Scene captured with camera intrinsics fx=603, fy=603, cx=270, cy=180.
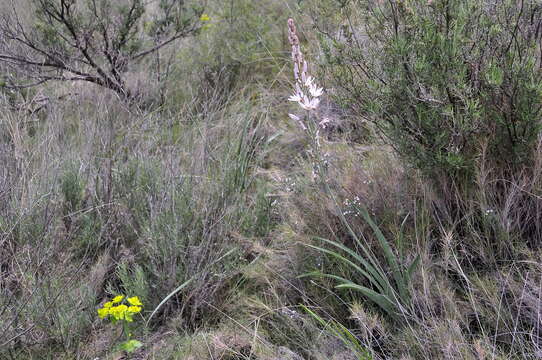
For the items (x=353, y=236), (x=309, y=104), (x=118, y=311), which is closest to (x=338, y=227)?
(x=353, y=236)

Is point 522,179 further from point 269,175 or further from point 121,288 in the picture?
point 121,288

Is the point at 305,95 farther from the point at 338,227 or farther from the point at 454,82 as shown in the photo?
the point at 338,227

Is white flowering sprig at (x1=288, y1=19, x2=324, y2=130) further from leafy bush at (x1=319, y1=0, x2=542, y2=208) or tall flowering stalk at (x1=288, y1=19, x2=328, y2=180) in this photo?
leafy bush at (x1=319, y1=0, x2=542, y2=208)

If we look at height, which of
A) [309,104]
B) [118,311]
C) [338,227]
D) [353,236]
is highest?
[309,104]

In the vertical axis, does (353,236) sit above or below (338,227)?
above

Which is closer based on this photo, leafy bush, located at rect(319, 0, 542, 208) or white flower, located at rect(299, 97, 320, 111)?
white flower, located at rect(299, 97, 320, 111)

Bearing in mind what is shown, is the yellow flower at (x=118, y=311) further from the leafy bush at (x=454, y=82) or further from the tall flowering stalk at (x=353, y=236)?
the leafy bush at (x=454, y=82)

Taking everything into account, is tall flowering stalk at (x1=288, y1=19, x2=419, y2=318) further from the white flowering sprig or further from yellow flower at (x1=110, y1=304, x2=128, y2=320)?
yellow flower at (x1=110, y1=304, x2=128, y2=320)

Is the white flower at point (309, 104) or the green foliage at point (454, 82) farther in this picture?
the green foliage at point (454, 82)

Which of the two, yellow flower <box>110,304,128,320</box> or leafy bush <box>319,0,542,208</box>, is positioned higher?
leafy bush <box>319,0,542,208</box>

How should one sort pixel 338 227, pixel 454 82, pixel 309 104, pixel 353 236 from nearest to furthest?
pixel 309 104, pixel 353 236, pixel 454 82, pixel 338 227

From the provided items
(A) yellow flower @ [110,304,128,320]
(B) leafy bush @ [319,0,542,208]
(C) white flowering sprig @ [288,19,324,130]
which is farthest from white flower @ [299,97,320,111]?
(A) yellow flower @ [110,304,128,320]

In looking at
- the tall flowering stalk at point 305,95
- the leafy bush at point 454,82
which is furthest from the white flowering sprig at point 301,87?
the leafy bush at point 454,82

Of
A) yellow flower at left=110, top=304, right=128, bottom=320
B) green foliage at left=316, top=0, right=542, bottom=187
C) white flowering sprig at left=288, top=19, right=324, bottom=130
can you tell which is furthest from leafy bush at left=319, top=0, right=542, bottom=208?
yellow flower at left=110, top=304, right=128, bottom=320
